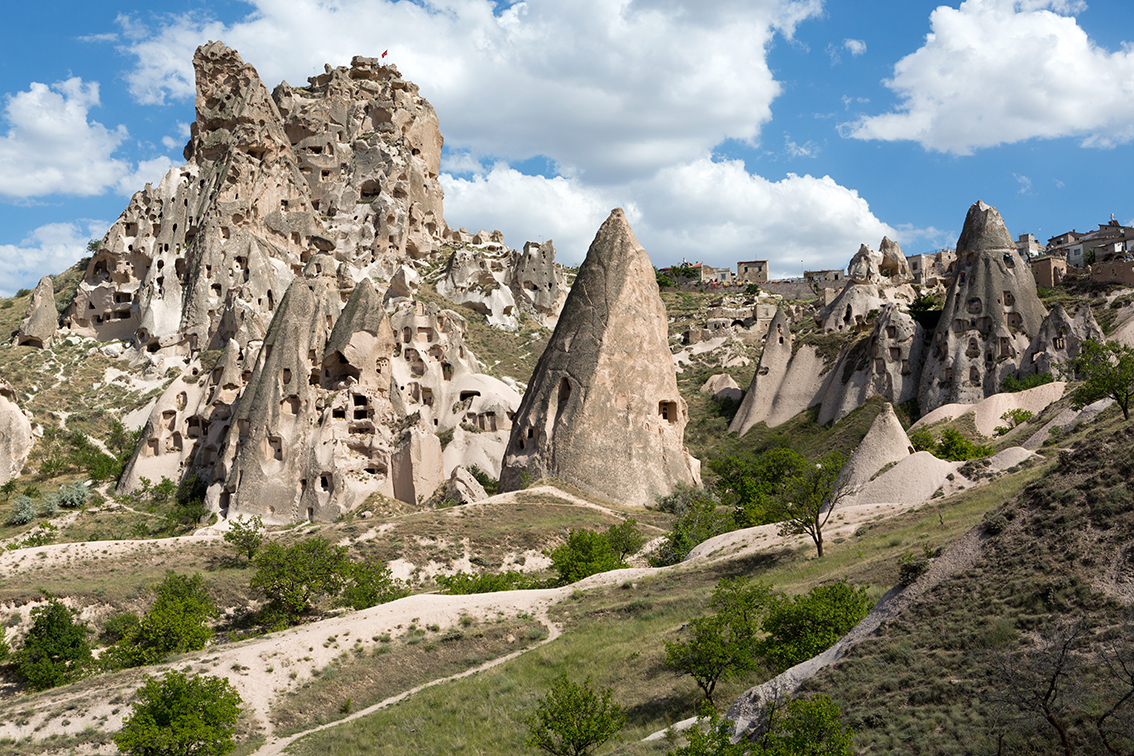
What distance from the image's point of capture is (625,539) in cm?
3183

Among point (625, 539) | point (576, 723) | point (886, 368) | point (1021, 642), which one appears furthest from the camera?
point (886, 368)

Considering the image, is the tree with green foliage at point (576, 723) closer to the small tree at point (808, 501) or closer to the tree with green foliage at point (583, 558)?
the small tree at point (808, 501)

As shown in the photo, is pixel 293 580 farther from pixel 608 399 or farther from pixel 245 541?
pixel 608 399

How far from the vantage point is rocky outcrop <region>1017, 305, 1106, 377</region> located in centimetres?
5059

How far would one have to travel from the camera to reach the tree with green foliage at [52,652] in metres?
24.0

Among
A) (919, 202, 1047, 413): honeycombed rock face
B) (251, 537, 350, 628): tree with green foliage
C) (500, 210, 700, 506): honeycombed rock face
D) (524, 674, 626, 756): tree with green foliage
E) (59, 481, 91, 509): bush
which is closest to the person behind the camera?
(524, 674, 626, 756): tree with green foliage

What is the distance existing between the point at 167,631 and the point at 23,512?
21.3m

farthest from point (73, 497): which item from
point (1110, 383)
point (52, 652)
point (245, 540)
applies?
point (1110, 383)

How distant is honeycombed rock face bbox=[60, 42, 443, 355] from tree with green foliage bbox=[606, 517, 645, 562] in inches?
1156

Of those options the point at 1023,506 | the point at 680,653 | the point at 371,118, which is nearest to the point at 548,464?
the point at 680,653

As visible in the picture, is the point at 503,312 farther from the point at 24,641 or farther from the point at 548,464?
the point at 24,641

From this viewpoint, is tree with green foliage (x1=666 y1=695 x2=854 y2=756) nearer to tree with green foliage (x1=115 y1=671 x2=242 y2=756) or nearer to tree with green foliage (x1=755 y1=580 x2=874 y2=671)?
tree with green foliage (x1=755 y1=580 x2=874 y2=671)

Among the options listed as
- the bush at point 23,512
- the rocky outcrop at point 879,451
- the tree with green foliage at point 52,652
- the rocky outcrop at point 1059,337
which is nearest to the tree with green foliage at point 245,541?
the tree with green foliage at point 52,652

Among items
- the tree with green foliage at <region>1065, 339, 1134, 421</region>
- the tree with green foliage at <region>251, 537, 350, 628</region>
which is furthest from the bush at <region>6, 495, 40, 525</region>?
the tree with green foliage at <region>1065, 339, 1134, 421</region>
